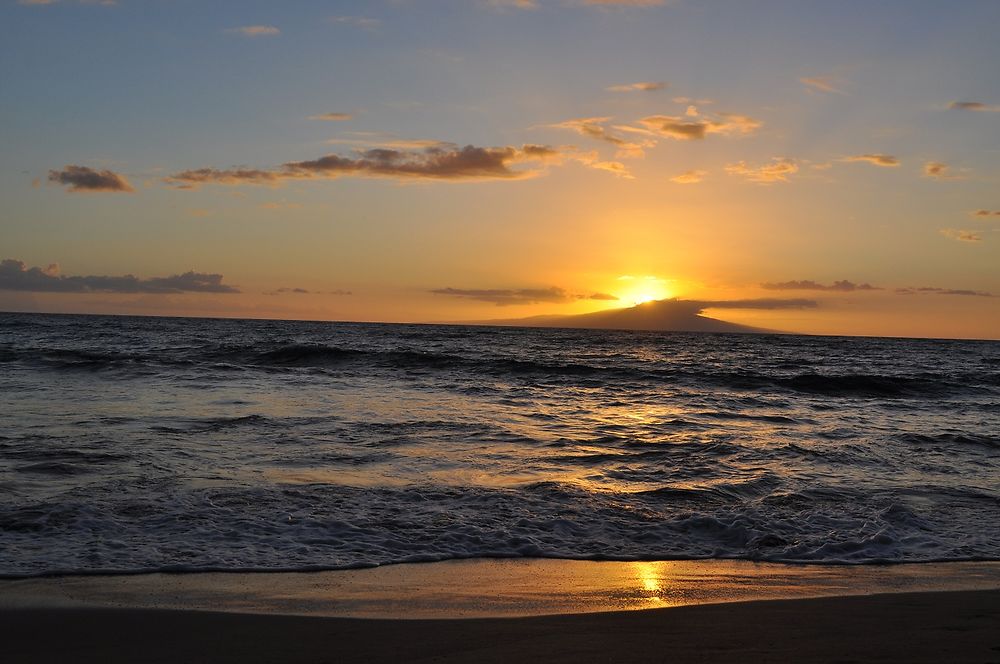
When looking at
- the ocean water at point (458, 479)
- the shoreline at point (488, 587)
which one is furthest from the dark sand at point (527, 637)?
the ocean water at point (458, 479)

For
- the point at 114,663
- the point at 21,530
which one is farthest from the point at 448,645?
the point at 21,530

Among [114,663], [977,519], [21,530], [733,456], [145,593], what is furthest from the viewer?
[733,456]

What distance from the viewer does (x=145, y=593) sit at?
5.19 meters

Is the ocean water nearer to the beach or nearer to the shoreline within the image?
the shoreline

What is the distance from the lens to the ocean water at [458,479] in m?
6.68

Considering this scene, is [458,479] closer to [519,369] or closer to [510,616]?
[510,616]

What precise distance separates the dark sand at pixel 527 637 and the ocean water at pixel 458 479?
1.28 metres

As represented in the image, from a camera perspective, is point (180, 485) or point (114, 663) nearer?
point (114, 663)

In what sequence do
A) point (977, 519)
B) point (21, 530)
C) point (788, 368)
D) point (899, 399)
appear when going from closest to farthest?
point (21, 530) < point (977, 519) < point (899, 399) < point (788, 368)

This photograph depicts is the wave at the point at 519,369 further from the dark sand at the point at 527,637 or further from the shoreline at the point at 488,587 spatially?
the dark sand at the point at 527,637

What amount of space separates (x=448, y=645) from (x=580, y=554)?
8.36ft

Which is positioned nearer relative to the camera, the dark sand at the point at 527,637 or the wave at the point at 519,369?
the dark sand at the point at 527,637

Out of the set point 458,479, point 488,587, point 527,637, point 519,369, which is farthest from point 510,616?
point 519,369

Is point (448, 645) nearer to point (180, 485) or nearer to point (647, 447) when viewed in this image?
point (180, 485)
